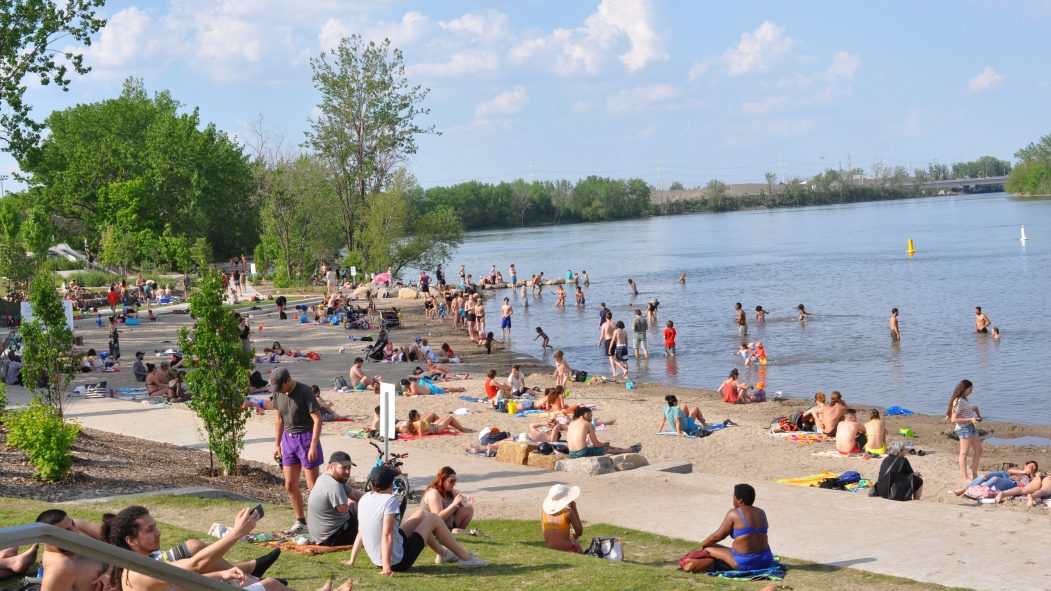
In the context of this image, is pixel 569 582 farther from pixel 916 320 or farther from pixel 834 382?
pixel 916 320

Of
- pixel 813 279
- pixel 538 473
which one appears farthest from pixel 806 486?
pixel 813 279

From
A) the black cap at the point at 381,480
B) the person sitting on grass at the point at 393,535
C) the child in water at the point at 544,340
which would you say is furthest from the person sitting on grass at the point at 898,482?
the child in water at the point at 544,340

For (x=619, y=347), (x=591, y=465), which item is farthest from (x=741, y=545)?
(x=619, y=347)

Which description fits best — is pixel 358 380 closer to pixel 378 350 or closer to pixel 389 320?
pixel 378 350

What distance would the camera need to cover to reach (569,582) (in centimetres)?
760

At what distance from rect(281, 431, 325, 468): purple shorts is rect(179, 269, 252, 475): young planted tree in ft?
8.36

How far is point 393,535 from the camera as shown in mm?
7805

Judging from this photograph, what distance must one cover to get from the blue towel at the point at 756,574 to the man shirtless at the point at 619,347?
18126mm

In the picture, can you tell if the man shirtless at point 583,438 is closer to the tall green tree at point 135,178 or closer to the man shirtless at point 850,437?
the man shirtless at point 850,437

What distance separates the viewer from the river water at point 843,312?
25.5 m

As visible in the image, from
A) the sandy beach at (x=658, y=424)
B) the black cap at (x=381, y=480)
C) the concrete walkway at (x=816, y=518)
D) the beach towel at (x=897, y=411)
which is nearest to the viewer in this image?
the black cap at (x=381, y=480)

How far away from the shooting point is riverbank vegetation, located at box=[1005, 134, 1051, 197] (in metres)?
180

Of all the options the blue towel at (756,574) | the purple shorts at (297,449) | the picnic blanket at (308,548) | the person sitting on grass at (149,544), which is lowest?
the blue towel at (756,574)

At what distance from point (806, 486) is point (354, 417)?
8899mm
